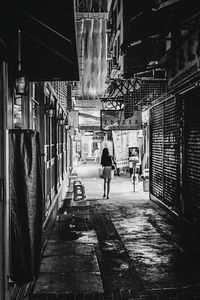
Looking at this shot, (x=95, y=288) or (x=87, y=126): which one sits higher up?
(x=87, y=126)

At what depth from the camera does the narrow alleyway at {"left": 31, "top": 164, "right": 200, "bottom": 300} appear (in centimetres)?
674

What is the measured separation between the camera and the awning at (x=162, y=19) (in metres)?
7.98

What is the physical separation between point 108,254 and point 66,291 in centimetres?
266

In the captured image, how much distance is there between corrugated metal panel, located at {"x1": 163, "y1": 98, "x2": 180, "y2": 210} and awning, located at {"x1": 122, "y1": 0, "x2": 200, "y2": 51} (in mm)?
4282

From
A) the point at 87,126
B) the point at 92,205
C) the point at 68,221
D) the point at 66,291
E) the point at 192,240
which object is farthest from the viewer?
the point at 87,126

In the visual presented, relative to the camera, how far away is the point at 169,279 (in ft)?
24.0

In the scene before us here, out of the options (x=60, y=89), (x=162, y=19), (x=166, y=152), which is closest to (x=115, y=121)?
(x=60, y=89)

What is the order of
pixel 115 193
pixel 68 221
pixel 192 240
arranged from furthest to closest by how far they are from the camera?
pixel 115 193 → pixel 68 221 → pixel 192 240

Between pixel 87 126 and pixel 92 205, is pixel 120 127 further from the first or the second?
pixel 87 126

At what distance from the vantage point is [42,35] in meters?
5.70

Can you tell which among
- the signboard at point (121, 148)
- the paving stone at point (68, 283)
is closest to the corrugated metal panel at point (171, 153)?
→ the paving stone at point (68, 283)

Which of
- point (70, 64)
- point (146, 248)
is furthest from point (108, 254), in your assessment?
point (70, 64)

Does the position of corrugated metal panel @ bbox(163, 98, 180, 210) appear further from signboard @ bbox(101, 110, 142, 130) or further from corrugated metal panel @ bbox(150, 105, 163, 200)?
signboard @ bbox(101, 110, 142, 130)

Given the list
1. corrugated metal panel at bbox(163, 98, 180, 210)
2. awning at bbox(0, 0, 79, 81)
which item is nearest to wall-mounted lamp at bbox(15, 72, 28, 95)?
awning at bbox(0, 0, 79, 81)
